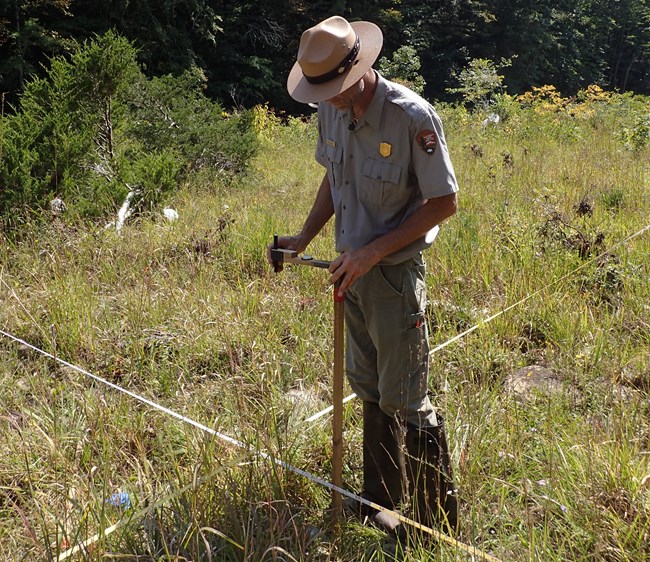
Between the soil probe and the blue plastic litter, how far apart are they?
2.59ft

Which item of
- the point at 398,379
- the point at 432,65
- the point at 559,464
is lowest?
the point at 432,65

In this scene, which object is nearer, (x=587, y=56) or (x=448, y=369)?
(x=448, y=369)

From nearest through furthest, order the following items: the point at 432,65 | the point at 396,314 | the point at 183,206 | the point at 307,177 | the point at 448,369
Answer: the point at 396,314 → the point at 448,369 → the point at 183,206 → the point at 307,177 → the point at 432,65

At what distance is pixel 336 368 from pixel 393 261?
1.45 feet

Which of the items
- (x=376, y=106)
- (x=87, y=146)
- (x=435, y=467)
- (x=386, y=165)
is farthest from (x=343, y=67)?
(x=87, y=146)

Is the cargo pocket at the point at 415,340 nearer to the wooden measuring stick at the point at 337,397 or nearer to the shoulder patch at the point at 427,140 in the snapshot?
the wooden measuring stick at the point at 337,397

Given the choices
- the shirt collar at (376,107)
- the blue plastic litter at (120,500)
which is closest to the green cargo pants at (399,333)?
the shirt collar at (376,107)

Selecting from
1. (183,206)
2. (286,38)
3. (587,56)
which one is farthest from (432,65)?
(183,206)

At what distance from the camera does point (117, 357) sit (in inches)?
149

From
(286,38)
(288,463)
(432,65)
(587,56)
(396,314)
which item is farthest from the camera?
(587,56)

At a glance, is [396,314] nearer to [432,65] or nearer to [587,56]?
[432,65]

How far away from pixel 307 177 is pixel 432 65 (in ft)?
70.0

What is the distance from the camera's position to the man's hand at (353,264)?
2111 mm

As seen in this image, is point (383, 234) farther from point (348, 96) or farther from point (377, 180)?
point (348, 96)
